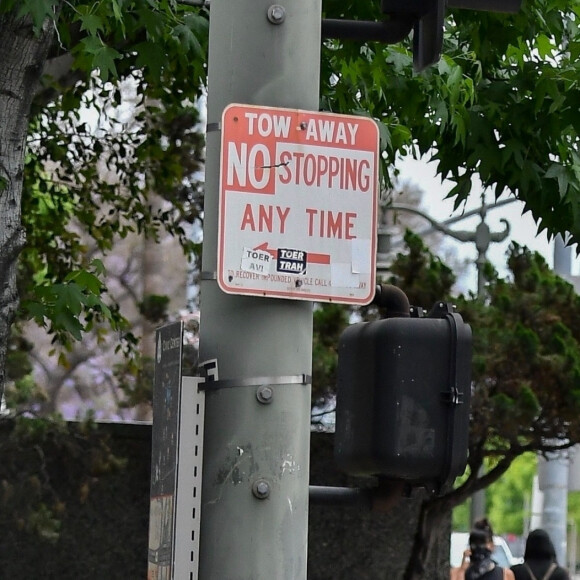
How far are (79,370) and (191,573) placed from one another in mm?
30214

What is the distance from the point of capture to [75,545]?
38.6ft

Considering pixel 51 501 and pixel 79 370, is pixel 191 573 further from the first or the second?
pixel 79 370

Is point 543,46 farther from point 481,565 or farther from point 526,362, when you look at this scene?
point 526,362

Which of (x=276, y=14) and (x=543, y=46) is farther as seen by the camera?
(x=543, y=46)

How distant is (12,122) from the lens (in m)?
5.93

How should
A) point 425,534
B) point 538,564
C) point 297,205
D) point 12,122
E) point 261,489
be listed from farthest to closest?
point 425,534, point 538,564, point 12,122, point 297,205, point 261,489

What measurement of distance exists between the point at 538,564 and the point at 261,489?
7554 mm

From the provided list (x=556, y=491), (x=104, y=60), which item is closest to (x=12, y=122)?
(x=104, y=60)

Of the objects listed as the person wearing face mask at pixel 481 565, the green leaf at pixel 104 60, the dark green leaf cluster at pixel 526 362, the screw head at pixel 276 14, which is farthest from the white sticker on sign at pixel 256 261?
the dark green leaf cluster at pixel 526 362

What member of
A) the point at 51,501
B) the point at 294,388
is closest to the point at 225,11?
the point at 294,388

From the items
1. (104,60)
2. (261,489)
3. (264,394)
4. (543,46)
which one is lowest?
(261,489)

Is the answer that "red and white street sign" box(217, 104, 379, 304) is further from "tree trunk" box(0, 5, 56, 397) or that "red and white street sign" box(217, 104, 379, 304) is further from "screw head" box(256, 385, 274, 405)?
"tree trunk" box(0, 5, 56, 397)

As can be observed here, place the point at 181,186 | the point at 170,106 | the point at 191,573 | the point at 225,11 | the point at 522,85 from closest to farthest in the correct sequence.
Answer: the point at 191,573 → the point at 225,11 → the point at 522,85 → the point at 170,106 → the point at 181,186

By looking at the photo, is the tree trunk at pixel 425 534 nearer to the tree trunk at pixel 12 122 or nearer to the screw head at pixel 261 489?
the tree trunk at pixel 12 122
